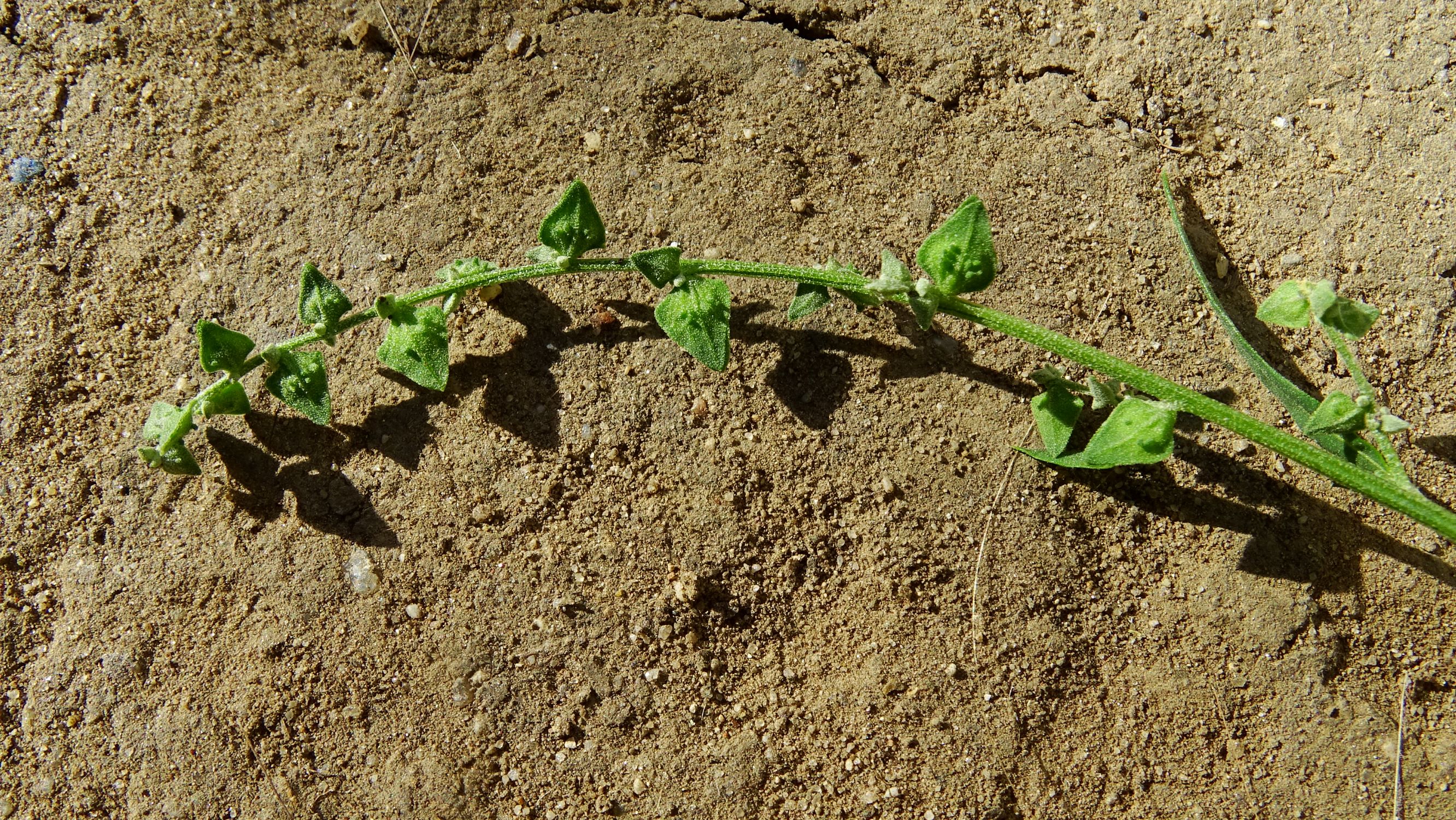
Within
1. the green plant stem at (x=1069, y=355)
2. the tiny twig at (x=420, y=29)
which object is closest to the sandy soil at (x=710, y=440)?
the tiny twig at (x=420, y=29)

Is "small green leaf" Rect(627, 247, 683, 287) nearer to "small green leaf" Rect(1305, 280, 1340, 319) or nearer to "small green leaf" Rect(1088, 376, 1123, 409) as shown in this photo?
"small green leaf" Rect(1088, 376, 1123, 409)

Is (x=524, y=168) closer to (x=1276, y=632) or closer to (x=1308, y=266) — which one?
(x=1308, y=266)

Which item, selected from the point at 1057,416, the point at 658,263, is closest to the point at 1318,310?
the point at 1057,416

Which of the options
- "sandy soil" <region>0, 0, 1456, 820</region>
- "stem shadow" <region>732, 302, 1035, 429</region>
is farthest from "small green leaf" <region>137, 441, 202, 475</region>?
"stem shadow" <region>732, 302, 1035, 429</region>

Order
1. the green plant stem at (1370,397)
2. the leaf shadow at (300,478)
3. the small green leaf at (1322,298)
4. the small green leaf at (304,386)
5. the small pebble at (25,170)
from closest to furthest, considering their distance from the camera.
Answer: the small green leaf at (1322,298)
the green plant stem at (1370,397)
the small green leaf at (304,386)
the leaf shadow at (300,478)
the small pebble at (25,170)

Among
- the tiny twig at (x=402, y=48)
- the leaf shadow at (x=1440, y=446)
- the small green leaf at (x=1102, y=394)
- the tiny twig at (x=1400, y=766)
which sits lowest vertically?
the tiny twig at (x=1400, y=766)

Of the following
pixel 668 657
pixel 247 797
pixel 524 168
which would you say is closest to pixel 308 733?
pixel 247 797

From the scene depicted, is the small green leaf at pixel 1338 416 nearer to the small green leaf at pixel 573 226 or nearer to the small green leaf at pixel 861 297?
the small green leaf at pixel 861 297
